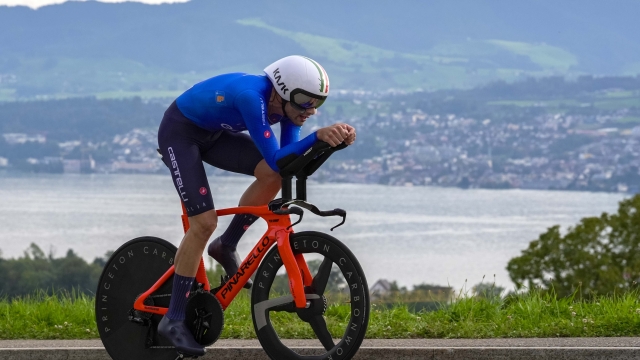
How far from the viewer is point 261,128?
456 centimetres

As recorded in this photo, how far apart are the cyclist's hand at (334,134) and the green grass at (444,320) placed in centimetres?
138

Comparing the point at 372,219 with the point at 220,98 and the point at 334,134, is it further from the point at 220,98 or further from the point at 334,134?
the point at 334,134

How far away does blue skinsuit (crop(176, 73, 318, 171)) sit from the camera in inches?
180

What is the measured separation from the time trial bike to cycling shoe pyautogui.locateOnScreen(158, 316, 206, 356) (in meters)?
0.07

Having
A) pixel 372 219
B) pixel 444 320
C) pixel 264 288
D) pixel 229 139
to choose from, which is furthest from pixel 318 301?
pixel 372 219

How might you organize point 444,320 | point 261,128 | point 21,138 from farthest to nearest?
point 21,138
point 444,320
point 261,128

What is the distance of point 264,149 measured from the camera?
4.61 metres

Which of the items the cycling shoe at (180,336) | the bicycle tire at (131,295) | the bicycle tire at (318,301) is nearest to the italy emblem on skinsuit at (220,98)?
the bicycle tire at (318,301)

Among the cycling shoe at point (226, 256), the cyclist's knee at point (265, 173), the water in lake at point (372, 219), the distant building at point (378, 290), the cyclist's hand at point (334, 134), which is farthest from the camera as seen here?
the water in lake at point (372, 219)

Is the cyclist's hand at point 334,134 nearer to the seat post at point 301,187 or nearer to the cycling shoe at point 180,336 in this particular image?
the seat post at point 301,187

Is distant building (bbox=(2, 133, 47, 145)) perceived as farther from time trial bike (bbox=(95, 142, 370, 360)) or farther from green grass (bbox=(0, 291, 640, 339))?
time trial bike (bbox=(95, 142, 370, 360))

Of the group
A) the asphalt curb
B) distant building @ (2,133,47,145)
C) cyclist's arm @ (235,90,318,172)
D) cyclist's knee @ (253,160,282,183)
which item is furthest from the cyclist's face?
distant building @ (2,133,47,145)

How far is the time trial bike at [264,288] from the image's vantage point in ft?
15.1

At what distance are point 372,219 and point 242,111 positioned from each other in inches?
4515
